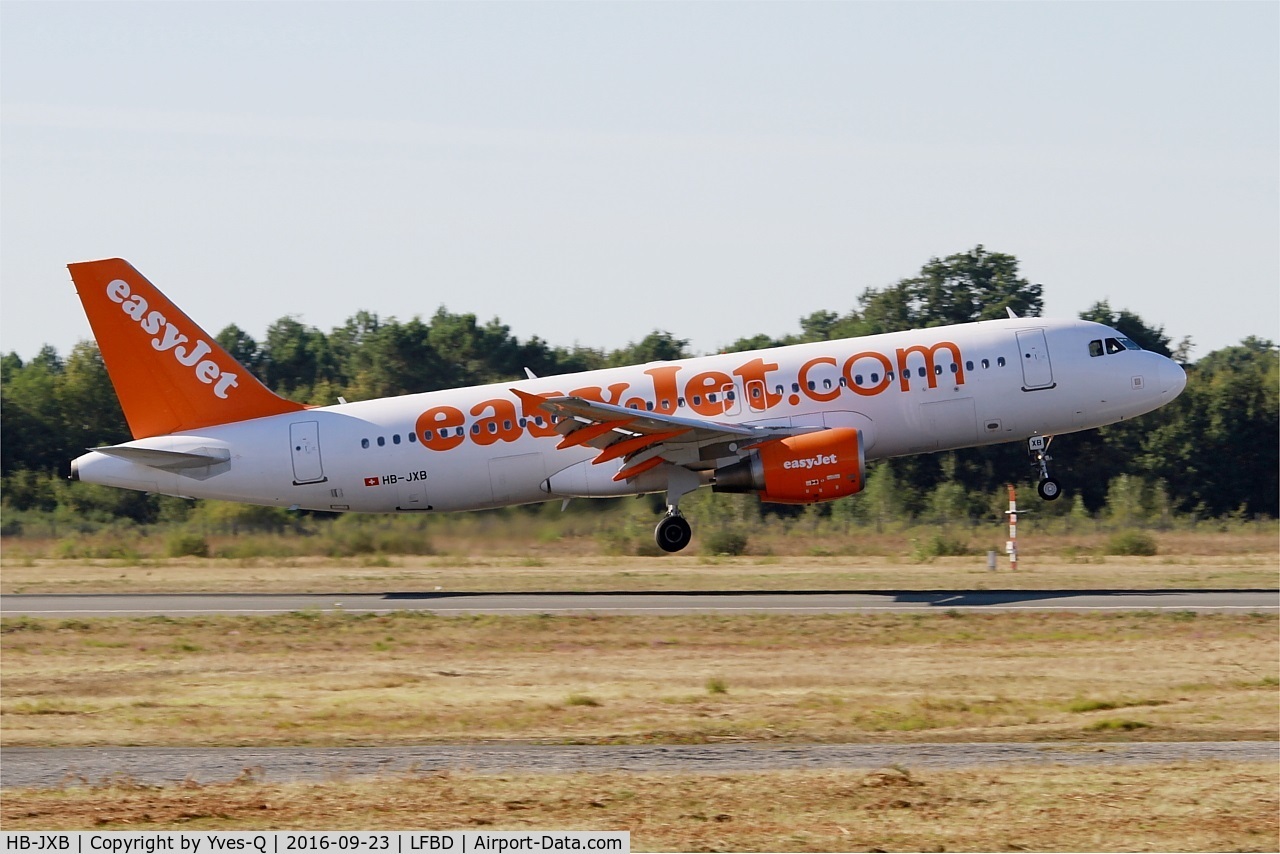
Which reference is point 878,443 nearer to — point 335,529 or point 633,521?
point 633,521

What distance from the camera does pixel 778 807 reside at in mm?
12570

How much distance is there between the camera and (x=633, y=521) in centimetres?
3988

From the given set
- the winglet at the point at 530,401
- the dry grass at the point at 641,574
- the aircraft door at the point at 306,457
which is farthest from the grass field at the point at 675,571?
the winglet at the point at 530,401

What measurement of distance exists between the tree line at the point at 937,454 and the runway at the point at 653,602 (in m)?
20.2

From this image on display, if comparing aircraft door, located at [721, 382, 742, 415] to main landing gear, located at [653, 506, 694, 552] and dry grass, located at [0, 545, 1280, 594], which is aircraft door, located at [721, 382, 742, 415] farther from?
dry grass, located at [0, 545, 1280, 594]

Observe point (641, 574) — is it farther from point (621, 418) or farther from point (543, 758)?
point (543, 758)

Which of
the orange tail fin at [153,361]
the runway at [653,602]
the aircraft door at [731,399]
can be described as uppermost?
the orange tail fin at [153,361]

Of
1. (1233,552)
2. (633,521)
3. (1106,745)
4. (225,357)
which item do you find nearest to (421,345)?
(633,521)

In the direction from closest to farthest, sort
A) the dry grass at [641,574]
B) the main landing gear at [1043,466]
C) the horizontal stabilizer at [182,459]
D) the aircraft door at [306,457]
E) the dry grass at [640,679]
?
the dry grass at [640,679], the main landing gear at [1043,466], the dry grass at [641,574], the horizontal stabilizer at [182,459], the aircraft door at [306,457]

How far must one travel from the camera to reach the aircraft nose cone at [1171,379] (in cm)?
3098

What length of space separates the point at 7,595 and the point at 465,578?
10.3m

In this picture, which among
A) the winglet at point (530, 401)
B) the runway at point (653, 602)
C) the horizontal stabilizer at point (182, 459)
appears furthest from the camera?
the horizontal stabilizer at point (182, 459)

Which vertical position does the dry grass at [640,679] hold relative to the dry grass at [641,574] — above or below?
below

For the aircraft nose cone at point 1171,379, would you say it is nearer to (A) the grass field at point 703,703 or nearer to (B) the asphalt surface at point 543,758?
(A) the grass field at point 703,703
